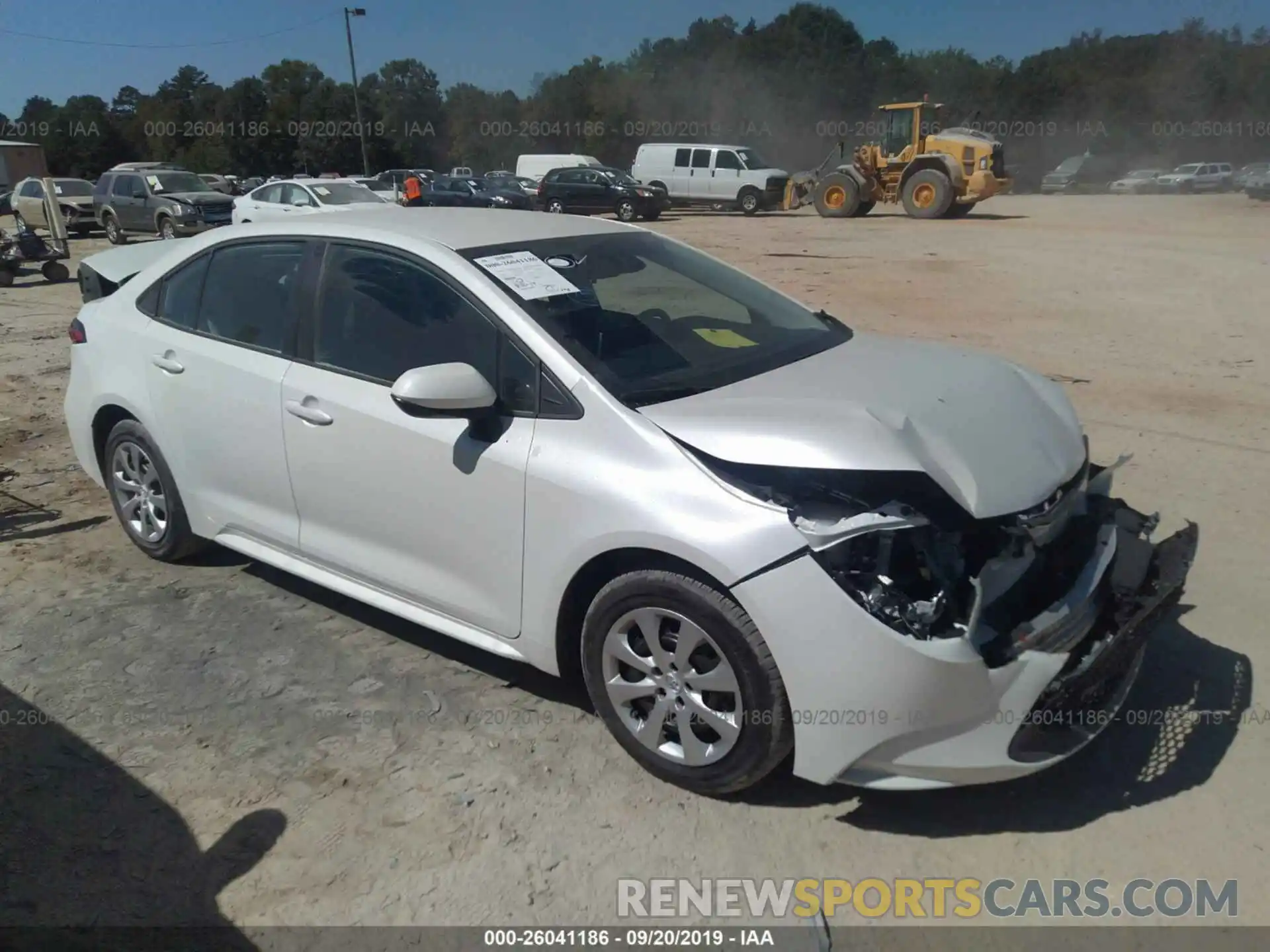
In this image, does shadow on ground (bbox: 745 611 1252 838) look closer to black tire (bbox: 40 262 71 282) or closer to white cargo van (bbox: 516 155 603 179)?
black tire (bbox: 40 262 71 282)

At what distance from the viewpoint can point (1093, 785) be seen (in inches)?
117

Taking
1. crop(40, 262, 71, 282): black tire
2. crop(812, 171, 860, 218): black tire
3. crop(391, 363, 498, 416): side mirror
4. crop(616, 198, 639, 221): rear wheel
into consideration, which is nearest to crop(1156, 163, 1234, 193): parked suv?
crop(812, 171, 860, 218): black tire

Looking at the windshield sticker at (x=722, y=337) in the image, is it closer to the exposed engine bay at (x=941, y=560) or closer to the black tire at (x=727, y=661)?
the exposed engine bay at (x=941, y=560)

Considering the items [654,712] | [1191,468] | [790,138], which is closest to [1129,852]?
[654,712]

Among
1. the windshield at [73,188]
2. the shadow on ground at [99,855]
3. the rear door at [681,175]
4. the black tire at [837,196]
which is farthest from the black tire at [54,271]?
the rear door at [681,175]

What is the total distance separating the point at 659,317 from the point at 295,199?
19173 millimetres

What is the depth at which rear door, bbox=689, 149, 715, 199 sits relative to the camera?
3178 centimetres

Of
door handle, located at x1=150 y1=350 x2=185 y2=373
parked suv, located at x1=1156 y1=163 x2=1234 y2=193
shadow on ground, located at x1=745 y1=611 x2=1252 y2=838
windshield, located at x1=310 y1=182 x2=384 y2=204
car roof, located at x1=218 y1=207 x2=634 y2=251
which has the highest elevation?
car roof, located at x1=218 y1=207 x2=634 y2=251

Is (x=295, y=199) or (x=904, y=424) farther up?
(x=904, y=424)

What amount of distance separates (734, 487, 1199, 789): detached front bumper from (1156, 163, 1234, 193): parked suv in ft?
168

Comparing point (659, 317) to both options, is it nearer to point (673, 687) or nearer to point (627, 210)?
point (673, 687)

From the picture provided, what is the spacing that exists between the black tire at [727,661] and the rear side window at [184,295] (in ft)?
8.13

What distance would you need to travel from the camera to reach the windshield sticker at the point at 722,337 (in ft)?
11.9

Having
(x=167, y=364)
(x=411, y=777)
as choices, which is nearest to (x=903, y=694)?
(x=411, y=777)
